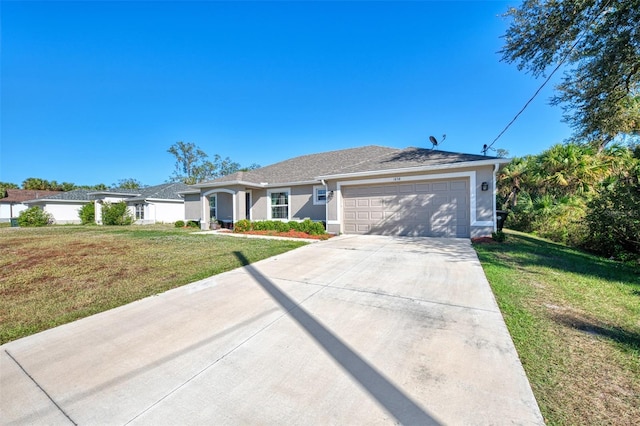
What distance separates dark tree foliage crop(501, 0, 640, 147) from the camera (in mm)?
7020

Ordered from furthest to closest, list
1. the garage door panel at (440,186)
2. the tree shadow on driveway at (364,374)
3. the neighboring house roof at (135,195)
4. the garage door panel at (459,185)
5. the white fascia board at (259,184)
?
the neighboring house roof at (135,195), the white fascia board at (259,184), the garage door panel at (440,186), the garage door panel at (459,185), the tree shadow on driveway at (364,374)

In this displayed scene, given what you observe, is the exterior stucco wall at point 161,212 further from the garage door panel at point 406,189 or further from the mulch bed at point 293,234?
the garage door panel at point 406,189

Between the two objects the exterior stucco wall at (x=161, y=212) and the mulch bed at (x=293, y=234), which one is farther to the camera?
the exterior stucco wall at (x=161, y=212)

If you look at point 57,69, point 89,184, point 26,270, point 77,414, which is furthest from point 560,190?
point 89,184

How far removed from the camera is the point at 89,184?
5478 centimetres

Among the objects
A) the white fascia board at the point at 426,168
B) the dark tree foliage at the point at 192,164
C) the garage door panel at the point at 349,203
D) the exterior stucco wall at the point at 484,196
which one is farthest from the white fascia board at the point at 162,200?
the exterior stucco wall at the point at 484,196

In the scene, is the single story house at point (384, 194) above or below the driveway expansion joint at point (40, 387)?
above

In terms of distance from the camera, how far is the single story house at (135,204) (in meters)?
24.2

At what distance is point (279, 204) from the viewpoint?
15.6 metres

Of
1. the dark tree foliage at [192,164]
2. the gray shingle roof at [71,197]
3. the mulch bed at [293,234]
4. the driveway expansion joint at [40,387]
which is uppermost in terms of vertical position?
the dark tree foliage at [192,164]

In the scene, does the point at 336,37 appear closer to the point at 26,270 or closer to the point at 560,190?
the point at 26,270

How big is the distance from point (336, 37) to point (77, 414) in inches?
646

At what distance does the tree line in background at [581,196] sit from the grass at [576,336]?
90.5 inches

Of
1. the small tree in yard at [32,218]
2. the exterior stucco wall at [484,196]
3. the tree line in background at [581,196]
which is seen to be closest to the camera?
the tree line in background at [581,196]
